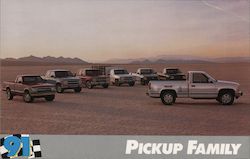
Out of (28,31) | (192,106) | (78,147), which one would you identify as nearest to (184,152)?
(78,147)

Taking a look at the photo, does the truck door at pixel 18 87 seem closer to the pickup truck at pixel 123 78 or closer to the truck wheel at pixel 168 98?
the truck wheel at pixel 168 98

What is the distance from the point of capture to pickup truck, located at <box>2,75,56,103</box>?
51.1ft

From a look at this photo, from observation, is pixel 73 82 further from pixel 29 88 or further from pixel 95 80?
pixel 29 88

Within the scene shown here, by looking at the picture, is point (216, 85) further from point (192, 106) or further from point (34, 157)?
point (34, 157)

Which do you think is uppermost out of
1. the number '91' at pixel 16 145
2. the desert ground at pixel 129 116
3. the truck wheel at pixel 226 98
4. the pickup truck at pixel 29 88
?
the pickup truck at pixel 29 88

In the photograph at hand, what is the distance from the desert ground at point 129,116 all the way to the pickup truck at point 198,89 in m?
0.23

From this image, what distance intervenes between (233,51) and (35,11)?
574cm

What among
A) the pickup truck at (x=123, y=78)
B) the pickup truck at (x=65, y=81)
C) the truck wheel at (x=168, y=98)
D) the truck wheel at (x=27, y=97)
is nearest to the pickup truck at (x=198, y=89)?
Answer: the truck wheel at (x=168, y=98)

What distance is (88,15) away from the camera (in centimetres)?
1234

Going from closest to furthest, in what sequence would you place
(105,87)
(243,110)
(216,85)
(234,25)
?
1. (234,25)
2. (243,110)
3. (216,85)
4. (105,87)

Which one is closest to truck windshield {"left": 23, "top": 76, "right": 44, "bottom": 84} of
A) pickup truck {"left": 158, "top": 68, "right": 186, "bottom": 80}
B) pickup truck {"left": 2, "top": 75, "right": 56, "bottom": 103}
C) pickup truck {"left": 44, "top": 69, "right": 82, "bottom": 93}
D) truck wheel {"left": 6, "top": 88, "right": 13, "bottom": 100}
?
pickup truck {"left": 2, "top": 75, "right": 56, "bottom": 103}

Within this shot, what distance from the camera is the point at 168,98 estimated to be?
14383mm

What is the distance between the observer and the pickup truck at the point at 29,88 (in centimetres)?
1559

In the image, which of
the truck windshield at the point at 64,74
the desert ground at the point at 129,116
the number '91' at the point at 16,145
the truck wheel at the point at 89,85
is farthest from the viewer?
the truck wheel at the point at 89,85
